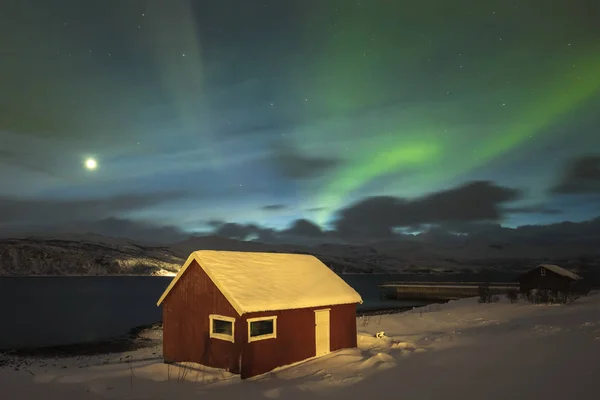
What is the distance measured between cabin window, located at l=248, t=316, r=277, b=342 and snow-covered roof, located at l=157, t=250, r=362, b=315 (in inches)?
21.7

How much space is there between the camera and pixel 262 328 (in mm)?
19234

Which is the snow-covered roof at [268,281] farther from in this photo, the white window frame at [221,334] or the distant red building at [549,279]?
the distant red building at [549,279]

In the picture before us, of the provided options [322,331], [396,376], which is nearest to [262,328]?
[322,331]

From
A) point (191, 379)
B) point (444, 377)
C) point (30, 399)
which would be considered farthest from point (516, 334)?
point (30, 399)

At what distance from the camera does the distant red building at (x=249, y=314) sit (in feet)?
61.5

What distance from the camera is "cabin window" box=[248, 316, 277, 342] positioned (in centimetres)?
1867

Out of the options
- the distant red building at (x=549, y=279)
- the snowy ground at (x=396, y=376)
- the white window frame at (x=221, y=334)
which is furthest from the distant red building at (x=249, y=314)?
the distant red building at (x=549, y=279)

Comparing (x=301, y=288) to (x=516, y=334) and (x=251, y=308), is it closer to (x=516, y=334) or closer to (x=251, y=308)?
(x=251, y=308)

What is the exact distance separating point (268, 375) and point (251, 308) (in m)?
2.92

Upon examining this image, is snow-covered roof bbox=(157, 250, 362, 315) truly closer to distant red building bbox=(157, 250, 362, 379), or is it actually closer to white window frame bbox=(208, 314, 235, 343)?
distant red building bbox=(157, 250, 362, 379)

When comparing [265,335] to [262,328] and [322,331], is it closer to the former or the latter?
[262,328]

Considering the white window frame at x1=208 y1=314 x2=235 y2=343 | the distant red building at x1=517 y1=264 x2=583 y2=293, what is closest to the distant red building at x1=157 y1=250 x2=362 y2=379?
the white window frame at x1=208 y1=314 x2=235 y2=343

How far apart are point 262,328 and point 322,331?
4410mm

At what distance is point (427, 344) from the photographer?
82.2ft
